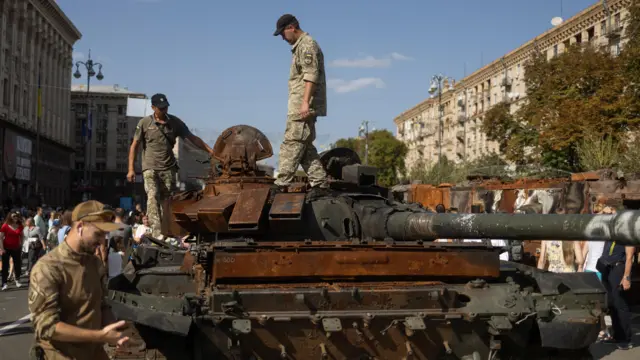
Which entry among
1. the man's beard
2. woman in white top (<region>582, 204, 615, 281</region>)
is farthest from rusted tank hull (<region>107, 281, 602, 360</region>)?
woman in white top (<region>582, 204, 615, 281</region>)

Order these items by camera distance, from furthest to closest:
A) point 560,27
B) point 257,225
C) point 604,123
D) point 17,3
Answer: point 17,3
point 560,27
point 604,123
point 257,225

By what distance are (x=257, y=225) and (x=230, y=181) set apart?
1.22m

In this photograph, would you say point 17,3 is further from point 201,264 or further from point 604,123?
point 201,264

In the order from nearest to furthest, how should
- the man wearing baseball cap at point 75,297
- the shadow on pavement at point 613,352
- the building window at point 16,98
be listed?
the man wearing baseball cap at point 75,297, the shadow on pavement at point 613,352, the building window at point 16,98

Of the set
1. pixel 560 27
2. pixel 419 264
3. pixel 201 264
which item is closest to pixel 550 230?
pixel 419 264

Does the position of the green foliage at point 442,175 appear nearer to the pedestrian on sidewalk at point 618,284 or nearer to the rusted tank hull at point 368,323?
the pedestrian on sidewalk at point 618,284

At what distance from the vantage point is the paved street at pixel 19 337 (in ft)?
33.6

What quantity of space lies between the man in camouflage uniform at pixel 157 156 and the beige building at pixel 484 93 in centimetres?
2622

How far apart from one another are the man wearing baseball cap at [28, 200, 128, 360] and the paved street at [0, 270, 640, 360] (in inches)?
209

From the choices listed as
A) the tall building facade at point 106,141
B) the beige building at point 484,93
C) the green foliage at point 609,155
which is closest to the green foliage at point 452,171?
the beige building at point 484,93

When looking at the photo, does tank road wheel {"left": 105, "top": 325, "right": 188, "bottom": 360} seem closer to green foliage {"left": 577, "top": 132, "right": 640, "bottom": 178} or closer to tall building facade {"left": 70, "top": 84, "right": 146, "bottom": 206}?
green foliage {"left": 577, "top": 132, "right": 640, "bottom": 178}

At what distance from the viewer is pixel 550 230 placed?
5391 millimetres

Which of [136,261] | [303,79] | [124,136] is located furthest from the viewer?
[124,136]

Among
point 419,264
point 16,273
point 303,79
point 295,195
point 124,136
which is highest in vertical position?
point 124,136
